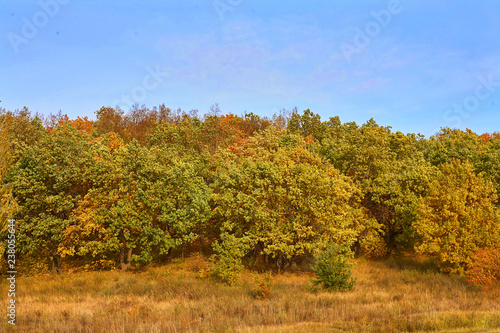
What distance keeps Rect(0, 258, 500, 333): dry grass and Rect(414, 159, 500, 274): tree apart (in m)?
2.21

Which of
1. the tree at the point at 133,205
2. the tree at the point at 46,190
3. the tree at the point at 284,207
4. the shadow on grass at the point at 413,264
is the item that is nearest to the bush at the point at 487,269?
the shadow on grass at the point at 413,264

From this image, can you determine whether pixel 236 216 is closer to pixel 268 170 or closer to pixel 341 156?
pixel 268 170

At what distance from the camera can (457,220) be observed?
29656mm

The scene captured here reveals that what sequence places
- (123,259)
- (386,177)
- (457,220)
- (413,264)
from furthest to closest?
(386,177), (413,264), (123,259), (457,220)

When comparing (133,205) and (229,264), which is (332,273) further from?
(133,205)

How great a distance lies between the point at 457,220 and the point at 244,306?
21.3m

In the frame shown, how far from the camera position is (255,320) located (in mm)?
15820

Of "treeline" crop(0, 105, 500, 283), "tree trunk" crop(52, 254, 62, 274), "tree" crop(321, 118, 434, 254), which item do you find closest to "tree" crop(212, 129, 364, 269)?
"treeline" crop(0, 105, 500, 283)

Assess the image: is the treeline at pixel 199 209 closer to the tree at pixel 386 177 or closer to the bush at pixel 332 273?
the tree at pixel 386 177

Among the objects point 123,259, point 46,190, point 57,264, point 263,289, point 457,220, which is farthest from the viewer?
point 57,264

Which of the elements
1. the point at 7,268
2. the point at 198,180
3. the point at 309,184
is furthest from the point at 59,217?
the point at 309,184

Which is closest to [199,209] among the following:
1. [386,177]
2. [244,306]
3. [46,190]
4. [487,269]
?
[46,190]

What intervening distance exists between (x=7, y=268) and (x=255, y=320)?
1095 inches

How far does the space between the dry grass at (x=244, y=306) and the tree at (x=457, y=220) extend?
7.24ft
